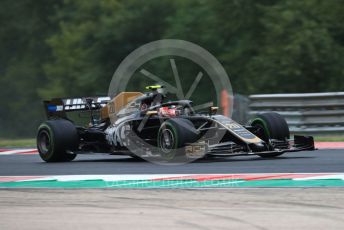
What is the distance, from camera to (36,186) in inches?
410

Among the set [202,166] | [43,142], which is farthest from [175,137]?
[43,142]

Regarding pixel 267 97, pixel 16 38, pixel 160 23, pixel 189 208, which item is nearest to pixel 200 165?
pixel 189 208

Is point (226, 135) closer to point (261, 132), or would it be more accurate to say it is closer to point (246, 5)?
point (261, 132)

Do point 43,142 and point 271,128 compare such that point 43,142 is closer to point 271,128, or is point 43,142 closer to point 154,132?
point 154,132

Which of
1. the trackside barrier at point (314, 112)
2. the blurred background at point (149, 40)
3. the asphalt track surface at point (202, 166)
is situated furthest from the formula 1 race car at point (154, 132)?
the blurred background at point (149, 40)

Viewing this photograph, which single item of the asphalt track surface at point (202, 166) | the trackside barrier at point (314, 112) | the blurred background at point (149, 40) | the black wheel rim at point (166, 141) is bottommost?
the asphalt track surface at point (202, 166)

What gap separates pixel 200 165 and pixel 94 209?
425 cm

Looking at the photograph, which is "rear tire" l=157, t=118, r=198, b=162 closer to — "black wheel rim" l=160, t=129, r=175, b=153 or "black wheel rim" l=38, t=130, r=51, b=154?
"black wheel rim" l=160, t=129, r=175, b=153

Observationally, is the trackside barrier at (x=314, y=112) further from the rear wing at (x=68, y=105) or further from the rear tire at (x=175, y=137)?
the rear tire at (x=175, y=137)

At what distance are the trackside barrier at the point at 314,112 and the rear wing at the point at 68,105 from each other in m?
4.85

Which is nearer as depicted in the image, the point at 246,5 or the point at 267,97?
the point at 267,97

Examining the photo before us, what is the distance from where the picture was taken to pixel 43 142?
46.0 feet

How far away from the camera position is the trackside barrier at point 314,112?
1723cm

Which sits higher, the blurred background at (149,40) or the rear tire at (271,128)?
the blurred background at (149,40)
